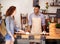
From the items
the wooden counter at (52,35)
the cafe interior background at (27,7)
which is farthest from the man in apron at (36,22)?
the cafe interior background at (27,7)

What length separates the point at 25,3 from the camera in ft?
23.4

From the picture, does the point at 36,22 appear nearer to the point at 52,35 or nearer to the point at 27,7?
the point at 52,35

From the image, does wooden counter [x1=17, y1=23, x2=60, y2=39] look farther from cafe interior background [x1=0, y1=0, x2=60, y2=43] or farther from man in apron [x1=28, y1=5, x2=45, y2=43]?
cafe interior background [x1=0, y1=0, x2=60, y2=43]

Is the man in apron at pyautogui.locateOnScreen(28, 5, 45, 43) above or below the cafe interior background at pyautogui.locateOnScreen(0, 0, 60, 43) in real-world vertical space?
below

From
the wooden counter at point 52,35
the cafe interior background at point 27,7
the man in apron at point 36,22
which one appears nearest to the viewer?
the wooden counter at point 52,35

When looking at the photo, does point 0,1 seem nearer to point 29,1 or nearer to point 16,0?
point 16,0

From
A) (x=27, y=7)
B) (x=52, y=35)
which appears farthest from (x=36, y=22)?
(x=27, y=7)

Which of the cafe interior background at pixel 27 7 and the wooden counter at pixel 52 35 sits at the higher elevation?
the cafe interior background at pixel 27 7

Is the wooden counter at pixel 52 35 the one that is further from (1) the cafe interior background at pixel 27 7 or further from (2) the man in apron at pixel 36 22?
(1) the cafe interior background at pixel 27 7

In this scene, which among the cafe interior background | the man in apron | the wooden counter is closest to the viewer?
the wooden counter

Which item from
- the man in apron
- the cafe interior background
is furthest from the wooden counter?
the cafe interior background

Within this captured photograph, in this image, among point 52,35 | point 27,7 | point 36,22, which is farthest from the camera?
point 27,7

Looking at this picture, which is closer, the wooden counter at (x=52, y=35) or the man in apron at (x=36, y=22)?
the wooden counter at (x=52, y=35)

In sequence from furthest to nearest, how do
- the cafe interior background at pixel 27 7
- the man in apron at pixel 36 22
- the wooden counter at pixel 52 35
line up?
1. the cafe interior background at pixel 27 7
2. the man in apron at pixel 36 22
3. the wooden counter at pixel 52 35
